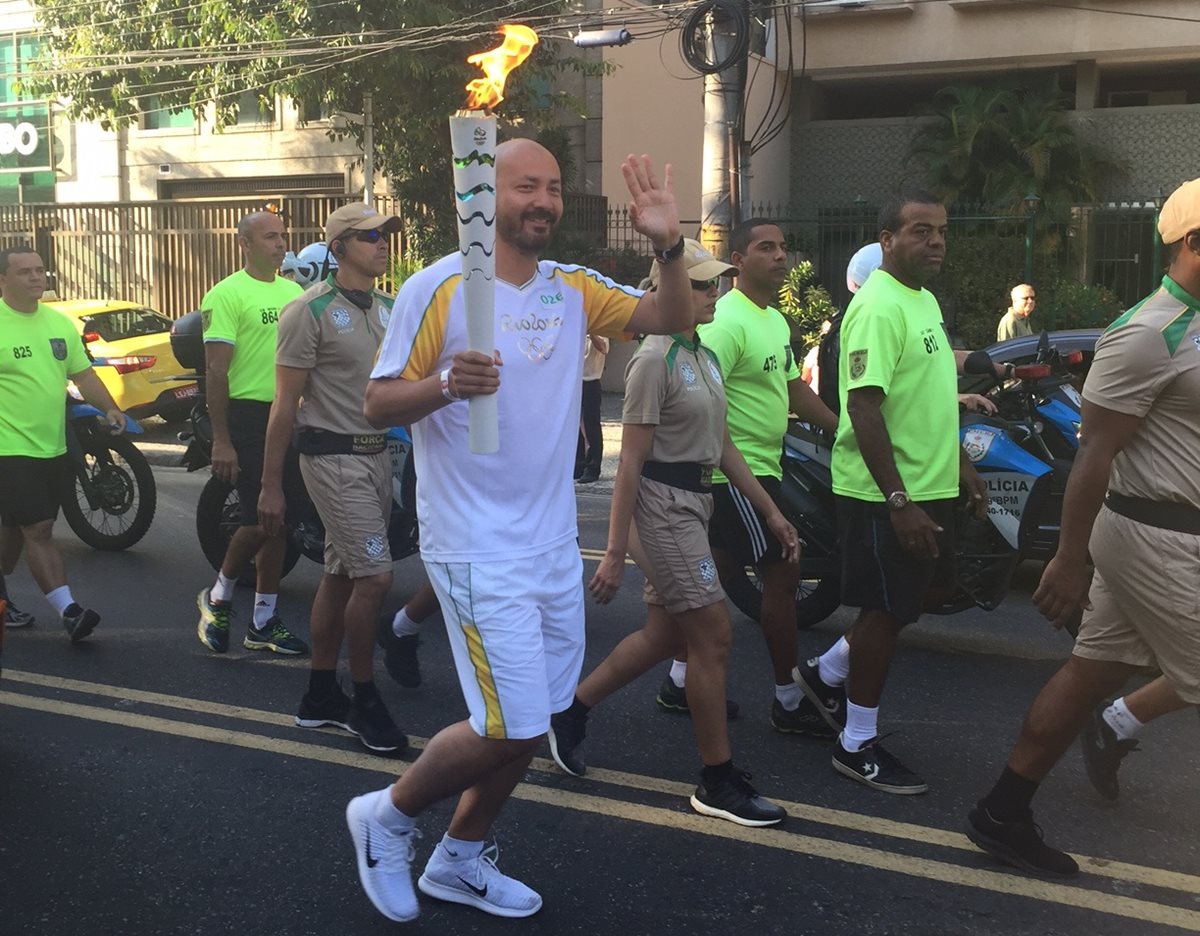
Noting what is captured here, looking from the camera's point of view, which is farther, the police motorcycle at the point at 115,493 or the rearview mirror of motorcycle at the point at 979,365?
the police motorcycle at the point at 115,493

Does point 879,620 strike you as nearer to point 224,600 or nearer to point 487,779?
point 487,779

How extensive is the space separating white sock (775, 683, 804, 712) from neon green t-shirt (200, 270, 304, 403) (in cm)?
281

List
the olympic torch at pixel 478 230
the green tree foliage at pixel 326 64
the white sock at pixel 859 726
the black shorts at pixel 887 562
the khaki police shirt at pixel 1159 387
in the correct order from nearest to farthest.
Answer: the olympic torch at pixel 478 230 < the khaki police shirt at pixel 1159 387 < the black shorts at pixel 887 562 < the white sock at pixel 859 726 < the green tree foliage at pixel 326 64

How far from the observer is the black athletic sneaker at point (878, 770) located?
4.42 m

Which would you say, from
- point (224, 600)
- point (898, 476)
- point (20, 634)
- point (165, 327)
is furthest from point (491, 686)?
point (165, 327)

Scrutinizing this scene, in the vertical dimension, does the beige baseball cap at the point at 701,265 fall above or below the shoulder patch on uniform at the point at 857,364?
above

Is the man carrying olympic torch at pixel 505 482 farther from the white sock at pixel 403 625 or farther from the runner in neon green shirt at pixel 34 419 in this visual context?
the runner in neon green shirt at pixel 34 419

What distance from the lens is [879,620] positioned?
4418mm

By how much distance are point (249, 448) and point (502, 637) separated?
3.45 m

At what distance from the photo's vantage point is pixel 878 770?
4.46 meters

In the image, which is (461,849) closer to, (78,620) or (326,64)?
(78,620)

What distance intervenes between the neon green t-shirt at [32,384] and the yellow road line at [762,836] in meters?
1.44

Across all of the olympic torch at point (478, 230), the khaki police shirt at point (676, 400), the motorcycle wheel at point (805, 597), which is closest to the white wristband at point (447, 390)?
the olympic torch at point (478, 230)

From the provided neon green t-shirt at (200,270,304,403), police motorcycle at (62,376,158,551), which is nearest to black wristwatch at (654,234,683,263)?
neon green t-shirt at (200,270,304,403)
